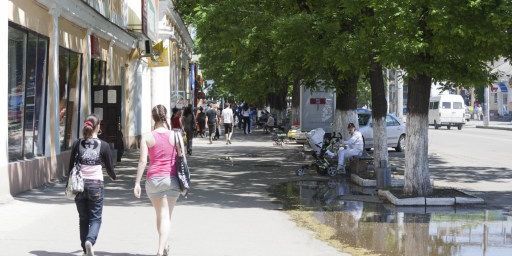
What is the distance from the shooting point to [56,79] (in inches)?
669

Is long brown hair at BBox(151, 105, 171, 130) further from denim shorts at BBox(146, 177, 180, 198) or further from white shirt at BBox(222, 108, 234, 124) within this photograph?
white shirt at BBox(222, 108, 234, 124)

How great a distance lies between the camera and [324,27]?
16.6 meters

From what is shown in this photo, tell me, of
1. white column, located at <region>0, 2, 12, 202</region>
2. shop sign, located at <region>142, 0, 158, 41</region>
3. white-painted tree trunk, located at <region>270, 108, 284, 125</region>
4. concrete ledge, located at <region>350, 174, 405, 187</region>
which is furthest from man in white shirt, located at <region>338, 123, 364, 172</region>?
white-painted tree trunk, located at <region>270, 108, 284, 125</region>

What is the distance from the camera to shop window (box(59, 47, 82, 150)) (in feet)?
60.4

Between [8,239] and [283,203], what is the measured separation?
6.02 meters

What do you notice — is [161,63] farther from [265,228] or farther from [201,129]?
[265,228]

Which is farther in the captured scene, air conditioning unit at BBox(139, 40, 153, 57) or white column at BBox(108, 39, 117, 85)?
air conditioning unit at BBox(139, 40, 153, 57)

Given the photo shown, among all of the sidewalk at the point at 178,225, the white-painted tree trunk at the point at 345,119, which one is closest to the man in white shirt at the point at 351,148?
the white-painted tree trunk at the point at 345,119

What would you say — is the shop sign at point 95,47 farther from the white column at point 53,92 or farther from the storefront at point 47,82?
the white column at point 53,92

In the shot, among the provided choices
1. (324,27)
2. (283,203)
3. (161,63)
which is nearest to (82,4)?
(324,27)

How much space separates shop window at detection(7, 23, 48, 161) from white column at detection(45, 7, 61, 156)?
173 millimetres

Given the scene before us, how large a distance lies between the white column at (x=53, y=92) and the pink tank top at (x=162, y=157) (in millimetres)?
8664

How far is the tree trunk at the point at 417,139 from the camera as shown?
14.2 m

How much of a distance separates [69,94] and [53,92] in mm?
2465
